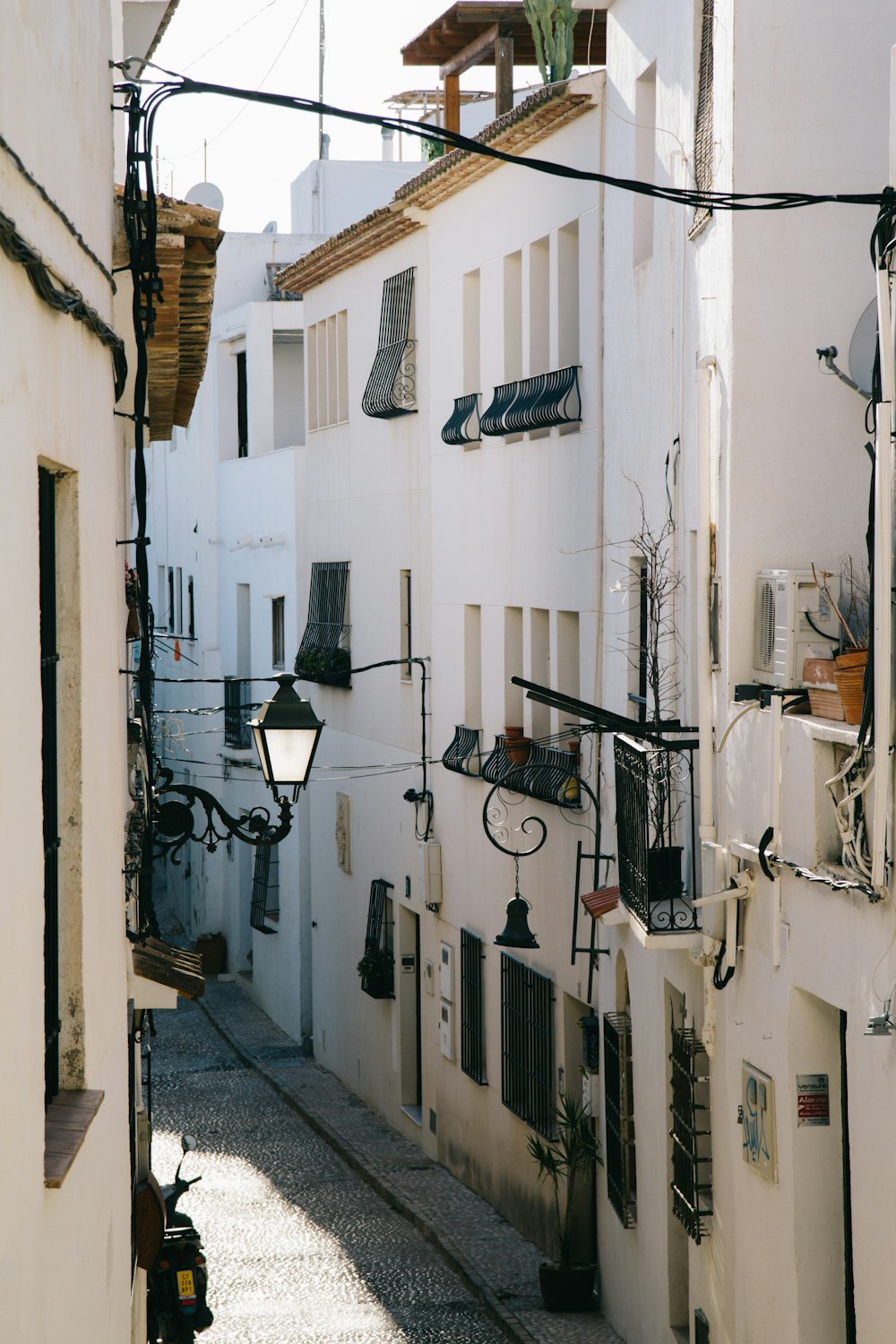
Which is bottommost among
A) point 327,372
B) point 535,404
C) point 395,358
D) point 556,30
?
point 535,404

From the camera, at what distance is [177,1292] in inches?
540

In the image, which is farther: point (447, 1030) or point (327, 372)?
point (327, 372)

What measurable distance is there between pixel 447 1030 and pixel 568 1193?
464cm

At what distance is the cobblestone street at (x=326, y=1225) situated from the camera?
1516 cm

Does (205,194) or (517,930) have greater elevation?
(205,194)

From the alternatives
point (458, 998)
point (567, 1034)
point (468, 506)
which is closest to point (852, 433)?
point (567, 1034)

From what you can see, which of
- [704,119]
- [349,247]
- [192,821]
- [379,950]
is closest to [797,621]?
[704,119]

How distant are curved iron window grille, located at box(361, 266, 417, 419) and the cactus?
4.39 metres

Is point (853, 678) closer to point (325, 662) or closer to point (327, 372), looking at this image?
point (325, 662)

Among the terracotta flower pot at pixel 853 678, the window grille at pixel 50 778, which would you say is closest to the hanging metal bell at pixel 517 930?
the terracotta flower pot at pixel 853 678

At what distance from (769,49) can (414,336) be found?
10.9m

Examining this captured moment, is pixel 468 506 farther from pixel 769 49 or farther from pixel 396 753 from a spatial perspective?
pixel 769 49

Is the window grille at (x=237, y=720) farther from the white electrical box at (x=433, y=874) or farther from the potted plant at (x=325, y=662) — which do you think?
the white electrical box at (x=433, y=874)

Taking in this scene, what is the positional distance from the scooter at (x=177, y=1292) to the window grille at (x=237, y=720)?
14.7m
